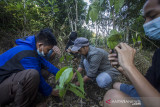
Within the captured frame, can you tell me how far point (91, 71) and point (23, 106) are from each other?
122 centimetres

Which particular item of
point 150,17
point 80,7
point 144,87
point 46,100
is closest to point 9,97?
point 46,100

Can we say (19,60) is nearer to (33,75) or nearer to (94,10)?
(33,75)

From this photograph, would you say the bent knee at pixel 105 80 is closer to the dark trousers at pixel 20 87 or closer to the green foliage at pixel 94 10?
the dark trousers at pixel 20 87

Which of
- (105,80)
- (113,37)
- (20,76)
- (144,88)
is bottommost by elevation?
(105,80)

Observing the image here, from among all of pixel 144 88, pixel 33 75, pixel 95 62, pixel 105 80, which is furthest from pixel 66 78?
pixel 105 80

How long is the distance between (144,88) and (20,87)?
1427mm

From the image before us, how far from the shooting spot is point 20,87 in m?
1.19

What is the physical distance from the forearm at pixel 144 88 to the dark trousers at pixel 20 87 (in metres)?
1.23

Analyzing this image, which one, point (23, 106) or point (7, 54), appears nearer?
point (23, 106)

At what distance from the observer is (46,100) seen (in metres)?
1.62

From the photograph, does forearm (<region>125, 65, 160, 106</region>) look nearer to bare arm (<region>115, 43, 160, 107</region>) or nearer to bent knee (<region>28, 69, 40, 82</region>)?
bare arm (<region>115, 43, 160, 107</region>)

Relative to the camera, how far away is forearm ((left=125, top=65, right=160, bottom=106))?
1.98 feet

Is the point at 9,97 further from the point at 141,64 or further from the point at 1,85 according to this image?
Result: the point at 141,64

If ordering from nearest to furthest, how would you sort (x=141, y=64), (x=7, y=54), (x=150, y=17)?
(x=150, y=17) < (x=7, y=54) < (x=141, y=64)
